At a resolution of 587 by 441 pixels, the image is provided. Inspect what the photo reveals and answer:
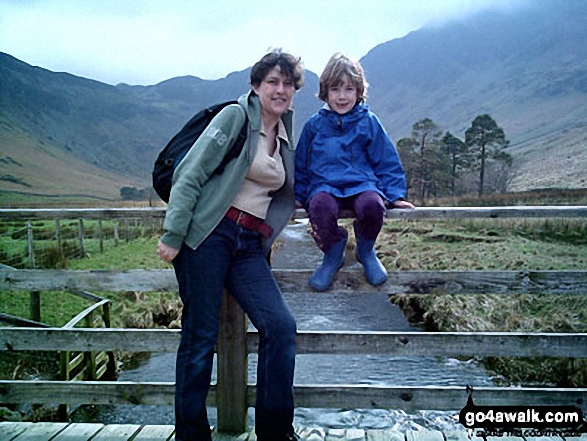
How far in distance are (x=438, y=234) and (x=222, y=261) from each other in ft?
66.4

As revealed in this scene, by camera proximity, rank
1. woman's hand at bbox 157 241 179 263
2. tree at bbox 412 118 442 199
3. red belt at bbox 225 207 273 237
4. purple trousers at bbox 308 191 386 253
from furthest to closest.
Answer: tree at bbox 412 118 442 199
purple trousers at bbox 308 191 386 253
red belt at bbox 225 207 273 237
woman's hand at bbox 157 241 179 263

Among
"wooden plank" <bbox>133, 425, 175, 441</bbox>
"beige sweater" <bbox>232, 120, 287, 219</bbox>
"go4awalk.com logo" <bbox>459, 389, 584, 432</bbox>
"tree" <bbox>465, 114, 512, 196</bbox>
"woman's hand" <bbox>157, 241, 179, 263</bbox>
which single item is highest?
"tree" <bbox>465, 114, 512, 196</bbox>

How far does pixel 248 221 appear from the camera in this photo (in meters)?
2.54

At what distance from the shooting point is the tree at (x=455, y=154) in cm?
4933

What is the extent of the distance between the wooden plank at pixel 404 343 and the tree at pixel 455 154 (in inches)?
1864

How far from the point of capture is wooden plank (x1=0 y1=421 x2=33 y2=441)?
2.97 m

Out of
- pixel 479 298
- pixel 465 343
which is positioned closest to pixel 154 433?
pixel 465 343

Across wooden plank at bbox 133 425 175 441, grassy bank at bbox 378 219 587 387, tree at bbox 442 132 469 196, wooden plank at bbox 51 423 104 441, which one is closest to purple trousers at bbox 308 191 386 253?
wooden plank at bbox 133 425 175 441

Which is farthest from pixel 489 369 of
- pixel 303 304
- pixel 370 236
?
pixel 370 236

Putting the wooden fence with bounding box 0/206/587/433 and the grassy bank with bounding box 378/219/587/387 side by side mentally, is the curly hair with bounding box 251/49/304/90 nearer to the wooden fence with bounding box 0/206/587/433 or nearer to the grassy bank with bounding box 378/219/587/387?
the wooden fence with bounding box 0/206/587/433

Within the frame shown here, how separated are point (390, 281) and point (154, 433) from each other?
68.1 inches

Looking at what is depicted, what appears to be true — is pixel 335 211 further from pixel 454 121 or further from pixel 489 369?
pixel 454 121

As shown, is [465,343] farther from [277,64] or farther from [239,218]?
[277,64]

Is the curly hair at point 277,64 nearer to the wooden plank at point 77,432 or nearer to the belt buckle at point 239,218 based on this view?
the belt buckle at point 239,218
